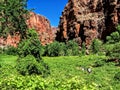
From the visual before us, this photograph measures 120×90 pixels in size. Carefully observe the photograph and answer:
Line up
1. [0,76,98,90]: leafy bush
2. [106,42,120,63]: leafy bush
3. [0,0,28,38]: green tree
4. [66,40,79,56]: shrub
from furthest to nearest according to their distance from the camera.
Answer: [66,40,79,56]: shrub
[106,42,120,63]: leafy bush
[0,0,28,38]: green tree
[0,76,98,90]: leafy bush

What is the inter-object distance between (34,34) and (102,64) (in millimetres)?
41615

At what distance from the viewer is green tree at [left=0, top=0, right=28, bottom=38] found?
30.0 metres

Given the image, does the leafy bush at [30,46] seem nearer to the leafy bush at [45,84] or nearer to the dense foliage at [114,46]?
the leafy bush at [45,84]

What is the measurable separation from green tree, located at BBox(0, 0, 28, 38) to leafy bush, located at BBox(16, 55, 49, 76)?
115 inches

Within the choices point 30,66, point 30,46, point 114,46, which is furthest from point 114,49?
point 30,66

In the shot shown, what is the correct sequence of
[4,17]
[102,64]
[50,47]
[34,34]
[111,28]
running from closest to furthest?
[4,17] < [34,34] < [102,64] < [50,47] < [111,28]

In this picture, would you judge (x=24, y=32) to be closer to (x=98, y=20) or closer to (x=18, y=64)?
(x=18, y=64)

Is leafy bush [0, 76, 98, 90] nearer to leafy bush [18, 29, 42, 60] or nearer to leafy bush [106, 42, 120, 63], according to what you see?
leafy bush [18, 29, 42, 60]

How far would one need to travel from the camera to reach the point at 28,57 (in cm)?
3156

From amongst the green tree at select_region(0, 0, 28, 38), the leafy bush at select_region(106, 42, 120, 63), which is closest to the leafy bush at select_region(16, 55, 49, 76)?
the green tree at select_region(0, 0, 28, 38)

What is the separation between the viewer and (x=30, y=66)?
3047 cm

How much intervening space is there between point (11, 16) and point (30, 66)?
4928 mm

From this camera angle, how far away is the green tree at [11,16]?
2997 cm

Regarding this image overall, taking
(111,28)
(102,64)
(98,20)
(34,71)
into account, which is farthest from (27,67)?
(98,20)
